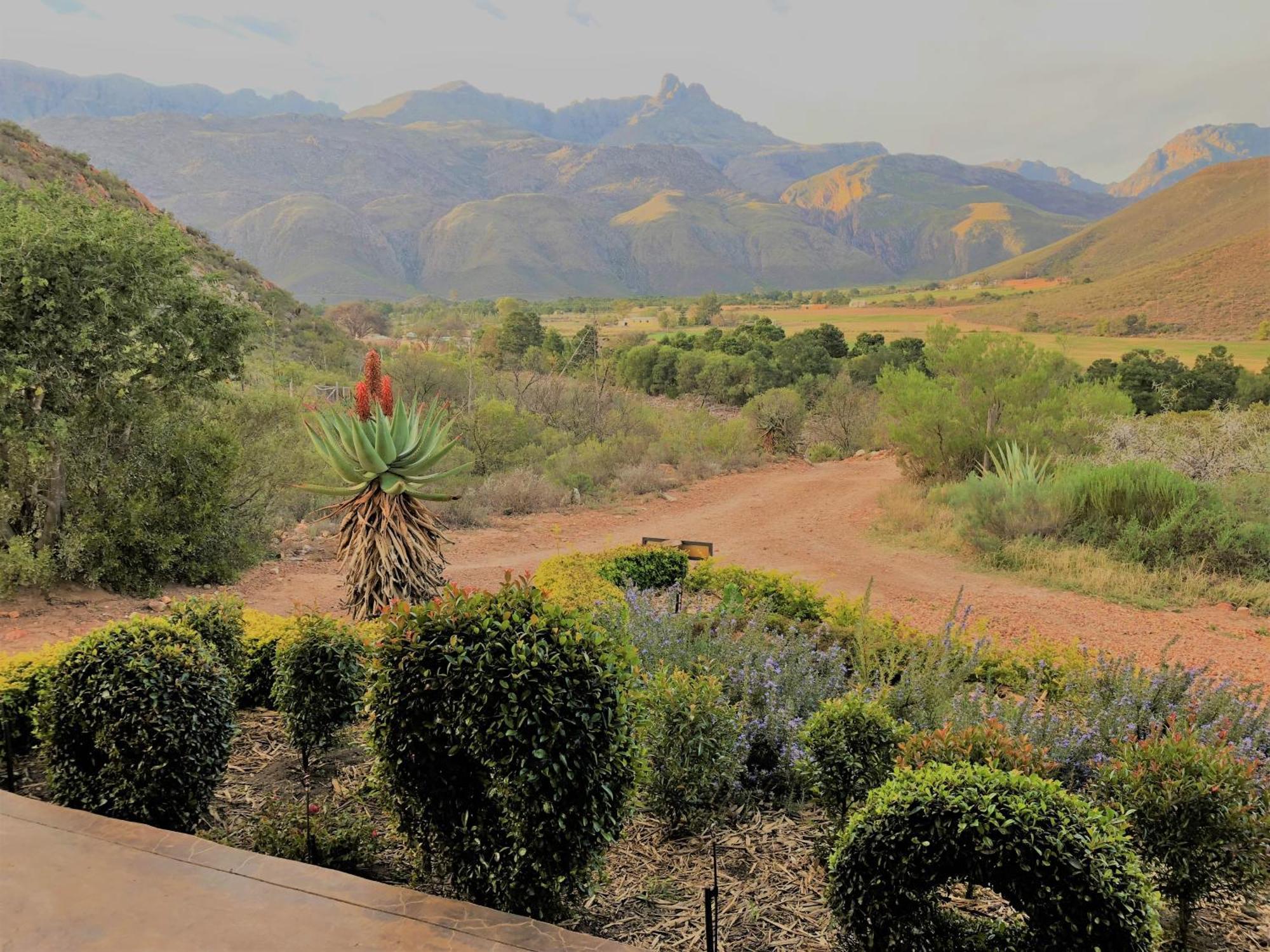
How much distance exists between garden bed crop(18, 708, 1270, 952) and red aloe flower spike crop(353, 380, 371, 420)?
2.74 metres

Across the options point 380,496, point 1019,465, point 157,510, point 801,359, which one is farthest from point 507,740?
point 801,359

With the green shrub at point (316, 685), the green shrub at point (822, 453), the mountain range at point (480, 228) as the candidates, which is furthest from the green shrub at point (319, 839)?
the mountain range at point (480, 228)

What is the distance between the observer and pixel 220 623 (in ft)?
15.2

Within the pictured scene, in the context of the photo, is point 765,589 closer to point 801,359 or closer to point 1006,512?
point 1006,512

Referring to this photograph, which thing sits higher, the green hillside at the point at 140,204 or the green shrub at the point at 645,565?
the green hillside at the point at 140,204

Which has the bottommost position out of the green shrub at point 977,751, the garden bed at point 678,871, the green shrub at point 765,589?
the green shrub at point 765,589

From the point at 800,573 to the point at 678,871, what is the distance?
261 inches

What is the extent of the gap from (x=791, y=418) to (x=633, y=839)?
18.7 m

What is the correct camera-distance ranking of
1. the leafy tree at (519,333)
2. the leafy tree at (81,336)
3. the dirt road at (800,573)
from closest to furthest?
the leafy tree at (81,336) → the dirt road at (800,573) → the leafy tree at (519,333)

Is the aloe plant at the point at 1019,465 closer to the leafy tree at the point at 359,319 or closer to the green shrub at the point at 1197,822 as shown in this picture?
the green shrub at the point at 1197,822

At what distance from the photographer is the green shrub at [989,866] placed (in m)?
2.45

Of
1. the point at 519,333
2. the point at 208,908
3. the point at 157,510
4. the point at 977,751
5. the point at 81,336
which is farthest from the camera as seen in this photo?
the point at 519,333

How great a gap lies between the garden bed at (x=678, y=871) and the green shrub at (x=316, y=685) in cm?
25

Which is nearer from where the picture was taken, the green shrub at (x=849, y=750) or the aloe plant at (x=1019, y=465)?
the green shrub at (x=849, y=750)
